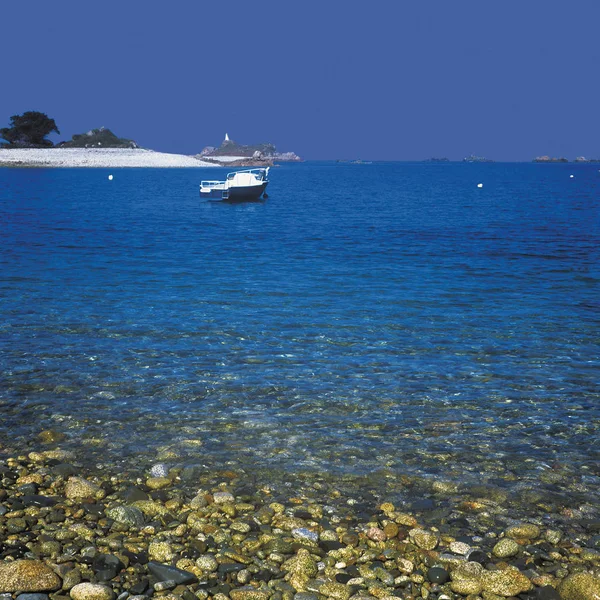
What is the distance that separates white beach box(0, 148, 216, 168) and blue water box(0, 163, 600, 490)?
4871 inches

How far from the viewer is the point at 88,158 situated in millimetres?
162375

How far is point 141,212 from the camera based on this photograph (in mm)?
55500

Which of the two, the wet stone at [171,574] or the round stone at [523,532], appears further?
the round stone at [523,532]

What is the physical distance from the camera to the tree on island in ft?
538

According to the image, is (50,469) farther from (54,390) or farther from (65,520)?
(54,390)

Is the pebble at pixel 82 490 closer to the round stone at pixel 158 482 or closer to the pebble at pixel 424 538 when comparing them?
the round stone at pixel 158 482

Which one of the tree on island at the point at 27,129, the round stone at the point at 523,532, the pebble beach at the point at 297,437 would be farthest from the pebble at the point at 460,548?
the tree on island at the point at 27,129

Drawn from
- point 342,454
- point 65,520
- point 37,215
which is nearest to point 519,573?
point 342,454

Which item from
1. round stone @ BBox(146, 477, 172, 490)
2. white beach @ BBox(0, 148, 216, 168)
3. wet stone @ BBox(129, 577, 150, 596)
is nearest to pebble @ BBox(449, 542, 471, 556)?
wet stone @ BBox(129, 577, 150, 596)

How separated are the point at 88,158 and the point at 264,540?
6621 inches

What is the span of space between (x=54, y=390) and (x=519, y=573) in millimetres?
8854

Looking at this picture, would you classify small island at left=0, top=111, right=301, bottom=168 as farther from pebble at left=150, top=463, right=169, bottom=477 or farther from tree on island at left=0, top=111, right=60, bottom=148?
pebble at left=150, top=463, right=169, bottom=477

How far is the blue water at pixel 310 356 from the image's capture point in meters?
10.1

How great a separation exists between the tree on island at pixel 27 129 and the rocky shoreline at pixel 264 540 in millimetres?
175229
